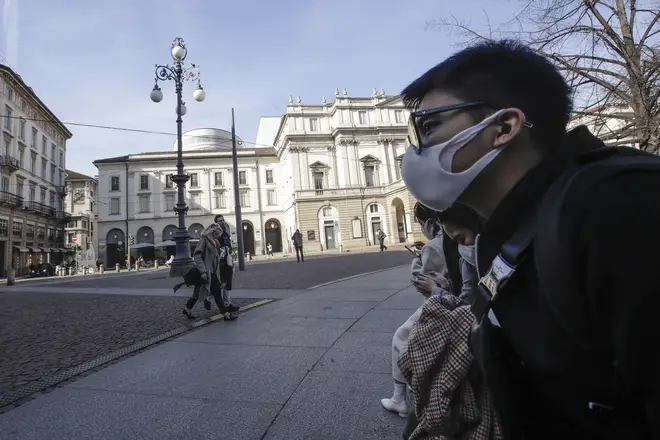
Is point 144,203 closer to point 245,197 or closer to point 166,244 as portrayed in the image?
point 166,244

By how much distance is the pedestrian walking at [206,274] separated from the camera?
577 cm

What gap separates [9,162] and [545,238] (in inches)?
1685

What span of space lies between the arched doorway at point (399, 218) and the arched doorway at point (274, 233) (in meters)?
16.9

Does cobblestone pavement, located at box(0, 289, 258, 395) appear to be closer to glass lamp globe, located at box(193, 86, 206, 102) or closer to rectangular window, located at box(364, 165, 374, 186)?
glass lamp globe, located at box(193, 86, 206, 102)

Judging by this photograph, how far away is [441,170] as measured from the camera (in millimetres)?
1141

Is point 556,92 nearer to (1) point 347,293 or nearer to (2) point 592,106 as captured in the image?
(1) point 347,293

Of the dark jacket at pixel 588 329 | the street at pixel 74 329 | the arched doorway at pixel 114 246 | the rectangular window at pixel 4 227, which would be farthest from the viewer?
the arched doorway at pixel 114 246

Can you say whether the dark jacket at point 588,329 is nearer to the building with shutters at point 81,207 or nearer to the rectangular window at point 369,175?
the rectangular window at point 369,175

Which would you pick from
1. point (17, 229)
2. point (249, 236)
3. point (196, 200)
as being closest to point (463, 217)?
point (17, 229)

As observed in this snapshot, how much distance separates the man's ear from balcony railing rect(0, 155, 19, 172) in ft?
138

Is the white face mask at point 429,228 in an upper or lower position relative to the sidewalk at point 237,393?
upper

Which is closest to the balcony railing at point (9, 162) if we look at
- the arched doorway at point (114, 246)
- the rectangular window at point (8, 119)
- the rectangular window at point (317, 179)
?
the rectangular window at point (8, 119)

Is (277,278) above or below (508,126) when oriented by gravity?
below

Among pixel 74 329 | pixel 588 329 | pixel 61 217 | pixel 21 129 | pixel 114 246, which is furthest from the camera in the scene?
pixel 114 246
